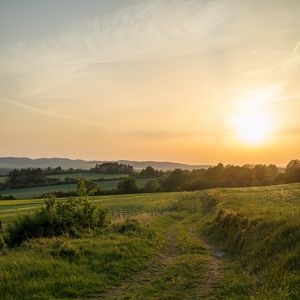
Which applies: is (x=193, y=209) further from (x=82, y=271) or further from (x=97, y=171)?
(x=97, y=171)

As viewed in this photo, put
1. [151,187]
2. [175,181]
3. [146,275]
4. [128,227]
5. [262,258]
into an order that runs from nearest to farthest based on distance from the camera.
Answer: [262,258], [146,275], [128,227], [151,187], [175,181]

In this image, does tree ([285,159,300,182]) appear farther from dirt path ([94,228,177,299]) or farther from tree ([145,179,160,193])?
dirt path ([94,228,177,299])

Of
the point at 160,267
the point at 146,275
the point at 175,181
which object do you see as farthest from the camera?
the point at 175,181

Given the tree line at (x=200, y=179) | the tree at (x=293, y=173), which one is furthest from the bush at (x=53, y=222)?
the tree at (x=293, y=173)

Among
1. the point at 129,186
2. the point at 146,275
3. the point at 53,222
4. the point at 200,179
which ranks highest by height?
the point at 200,179

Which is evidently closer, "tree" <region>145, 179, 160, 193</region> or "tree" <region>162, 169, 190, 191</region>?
"tree" <region>145, 179, 160, 193</region>

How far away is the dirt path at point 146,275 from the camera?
13.9 metres

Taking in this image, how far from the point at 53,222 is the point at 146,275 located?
10102 millimetres

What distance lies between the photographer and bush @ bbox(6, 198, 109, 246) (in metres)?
23.5

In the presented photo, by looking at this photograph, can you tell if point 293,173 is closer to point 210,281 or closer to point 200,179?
point 200,179

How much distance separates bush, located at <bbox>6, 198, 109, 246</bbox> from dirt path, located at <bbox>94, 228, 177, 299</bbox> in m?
6.44

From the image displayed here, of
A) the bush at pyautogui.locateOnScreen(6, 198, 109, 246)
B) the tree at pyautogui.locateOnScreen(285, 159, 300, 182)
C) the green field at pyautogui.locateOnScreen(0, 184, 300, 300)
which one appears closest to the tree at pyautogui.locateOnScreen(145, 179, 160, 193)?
the tree at pyautogui.locateOnScreen(285, 159, 300, 182)

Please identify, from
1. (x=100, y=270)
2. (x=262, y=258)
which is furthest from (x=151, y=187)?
(x=262, y=258)

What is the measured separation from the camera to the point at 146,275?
16.2 metres
